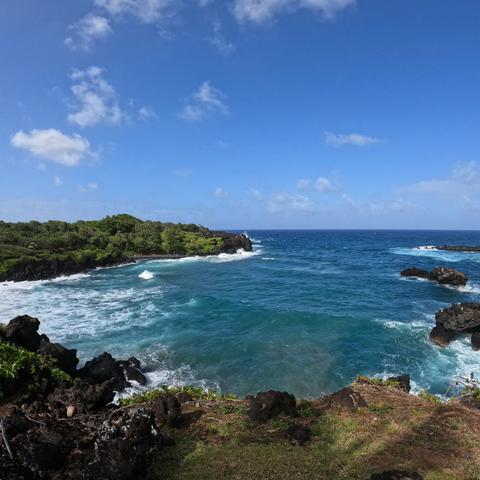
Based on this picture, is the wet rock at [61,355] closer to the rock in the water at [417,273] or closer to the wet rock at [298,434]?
the wet rock at [298,434]

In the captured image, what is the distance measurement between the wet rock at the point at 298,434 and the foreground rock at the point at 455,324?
21342mm

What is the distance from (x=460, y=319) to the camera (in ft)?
97.2

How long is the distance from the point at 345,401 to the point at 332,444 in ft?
7.54

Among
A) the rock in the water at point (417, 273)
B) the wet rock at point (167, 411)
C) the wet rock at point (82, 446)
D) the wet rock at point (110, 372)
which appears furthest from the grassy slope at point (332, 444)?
the rock in the water at point (417, 273)

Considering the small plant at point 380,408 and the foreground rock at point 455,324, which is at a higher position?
the small plant at point 380,408

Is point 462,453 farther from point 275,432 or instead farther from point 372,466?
point 275,432

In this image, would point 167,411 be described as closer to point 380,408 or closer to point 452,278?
point 380,408

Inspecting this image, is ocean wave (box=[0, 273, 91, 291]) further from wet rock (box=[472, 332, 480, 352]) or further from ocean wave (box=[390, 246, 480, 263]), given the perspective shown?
ocean wave (box=[390, 246, 480, 263])

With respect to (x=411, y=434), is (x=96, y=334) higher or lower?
lower

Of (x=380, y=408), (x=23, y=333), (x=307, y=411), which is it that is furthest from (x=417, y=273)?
(x=23, y=333)

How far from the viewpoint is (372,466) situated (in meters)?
8.95

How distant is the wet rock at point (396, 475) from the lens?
323 inches

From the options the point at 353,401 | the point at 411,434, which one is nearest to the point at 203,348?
the point at 353,401

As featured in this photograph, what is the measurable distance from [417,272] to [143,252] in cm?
5652
